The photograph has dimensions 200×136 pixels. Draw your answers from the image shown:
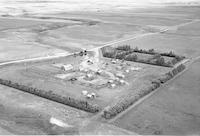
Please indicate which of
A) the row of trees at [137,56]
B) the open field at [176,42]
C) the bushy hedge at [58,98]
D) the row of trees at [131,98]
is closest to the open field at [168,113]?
the row of trees at [131,98]

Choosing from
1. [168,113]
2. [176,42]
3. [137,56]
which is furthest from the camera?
[176,42]

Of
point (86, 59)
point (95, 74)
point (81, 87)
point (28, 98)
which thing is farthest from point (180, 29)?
point (28, 98)

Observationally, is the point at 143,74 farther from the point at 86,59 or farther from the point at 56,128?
the point at 56,128

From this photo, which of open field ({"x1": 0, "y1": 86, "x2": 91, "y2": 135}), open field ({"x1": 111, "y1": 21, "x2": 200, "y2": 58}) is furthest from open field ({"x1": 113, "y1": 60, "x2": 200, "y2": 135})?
open field ({"x1": 111, "y1": 21, "x2": 200, "y2": 58})

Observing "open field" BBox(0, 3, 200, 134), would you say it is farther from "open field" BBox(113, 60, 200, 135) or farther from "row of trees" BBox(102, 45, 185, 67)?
"row of trees" BBox(102, 45, 185, 67)

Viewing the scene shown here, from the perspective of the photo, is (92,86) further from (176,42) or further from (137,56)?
(176,42)

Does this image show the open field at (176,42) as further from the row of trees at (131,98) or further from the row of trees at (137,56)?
the row of trees at (131,98)

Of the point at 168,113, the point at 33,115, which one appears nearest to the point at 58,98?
the point at 33,115
